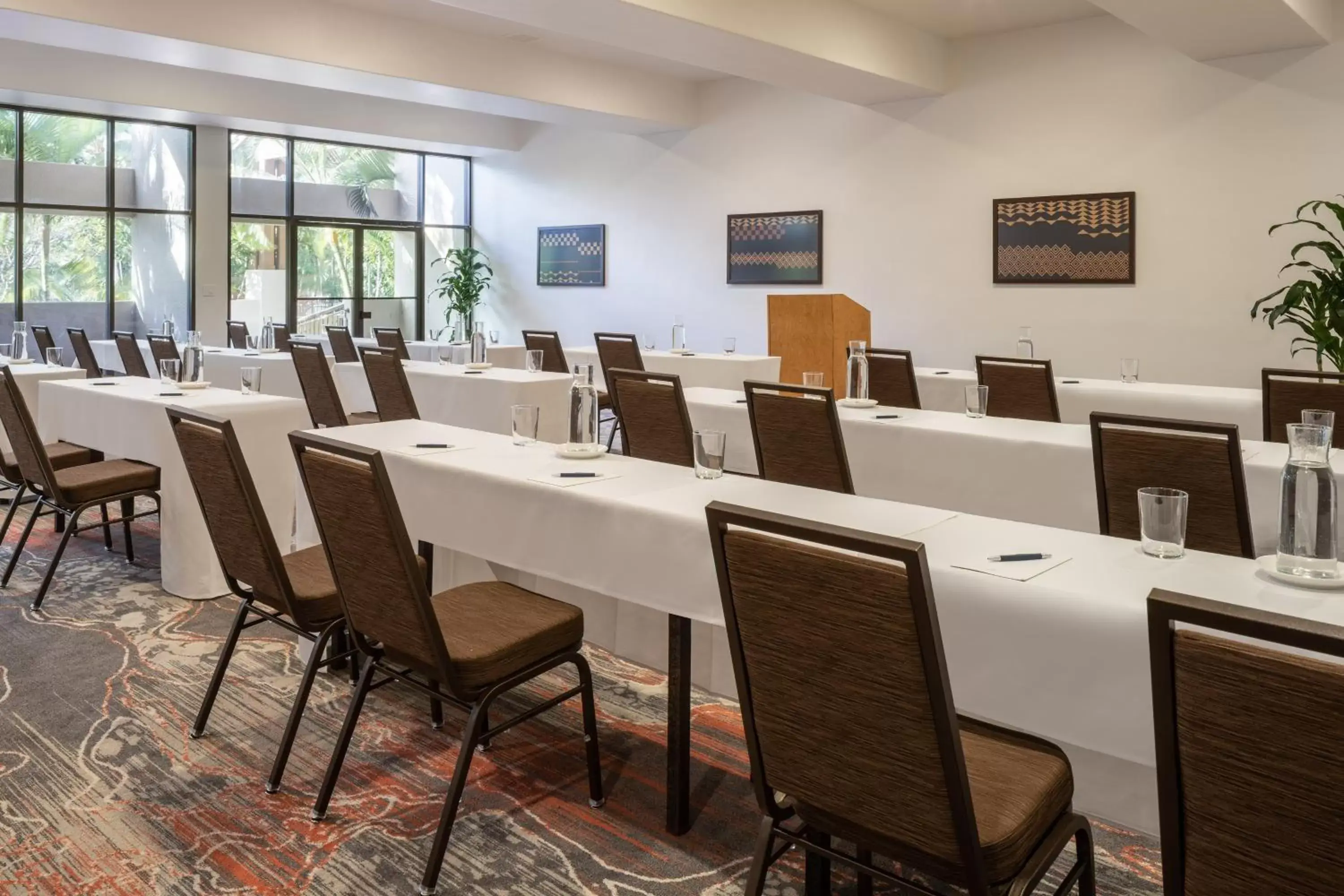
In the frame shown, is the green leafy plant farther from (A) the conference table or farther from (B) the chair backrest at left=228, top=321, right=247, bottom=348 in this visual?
(B) the chair backrest at left=228, top=321, right=247, bottom=348

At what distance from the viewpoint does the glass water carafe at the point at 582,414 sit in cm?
297

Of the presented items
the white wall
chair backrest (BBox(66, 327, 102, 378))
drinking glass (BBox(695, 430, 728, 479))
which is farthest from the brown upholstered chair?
chair backrest (BBox(66, 327, 102, 378))

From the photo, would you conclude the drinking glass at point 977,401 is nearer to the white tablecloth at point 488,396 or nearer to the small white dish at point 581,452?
the small white dish at point 581,452

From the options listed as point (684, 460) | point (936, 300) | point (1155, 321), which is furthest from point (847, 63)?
point (684, 460)

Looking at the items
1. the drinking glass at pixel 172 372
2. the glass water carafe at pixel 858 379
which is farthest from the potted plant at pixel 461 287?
the glass water carafe at pixel 858 379

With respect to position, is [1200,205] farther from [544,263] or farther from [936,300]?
[544,263]

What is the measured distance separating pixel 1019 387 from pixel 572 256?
27.1 feet

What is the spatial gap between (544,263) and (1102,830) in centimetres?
1109

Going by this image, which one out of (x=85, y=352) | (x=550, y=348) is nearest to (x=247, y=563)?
(x=550, y=348)

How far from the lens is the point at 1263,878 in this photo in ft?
3.86

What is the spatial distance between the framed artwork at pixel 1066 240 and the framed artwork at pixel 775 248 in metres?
1.89

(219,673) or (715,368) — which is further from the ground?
(715,368)

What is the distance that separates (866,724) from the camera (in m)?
1.50

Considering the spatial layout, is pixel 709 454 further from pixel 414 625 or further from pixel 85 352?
pixel 85 352
